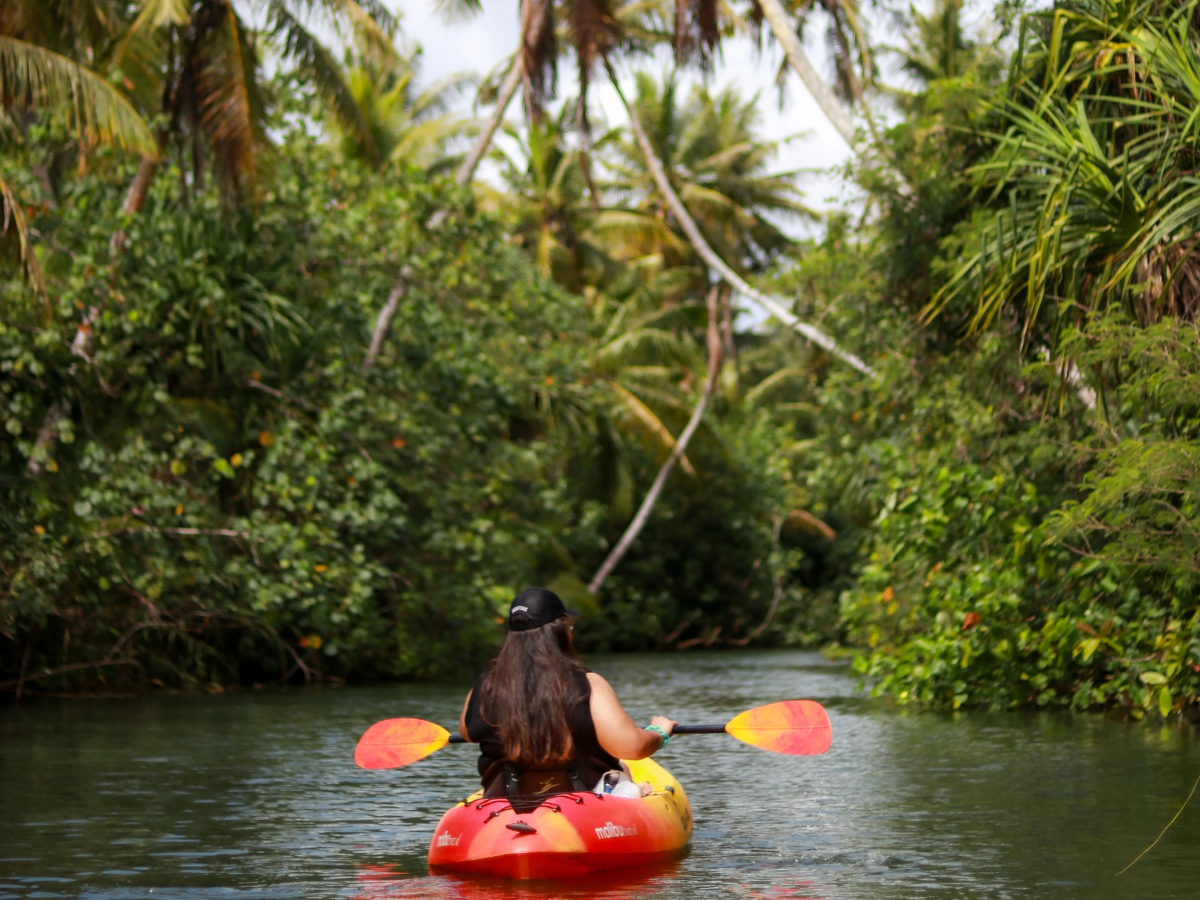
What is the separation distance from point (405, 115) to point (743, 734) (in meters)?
26.6

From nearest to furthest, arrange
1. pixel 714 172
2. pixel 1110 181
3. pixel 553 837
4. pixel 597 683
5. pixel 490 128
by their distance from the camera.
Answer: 1. pixel 553 837
2. pixel 597 683
3. pixel 1110 181
4. pixel 490 128
5. pixel 714 172

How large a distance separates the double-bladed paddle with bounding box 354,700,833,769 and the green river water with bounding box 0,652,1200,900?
43 centimetres

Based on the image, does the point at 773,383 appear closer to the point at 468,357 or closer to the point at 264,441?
the point at 468,357

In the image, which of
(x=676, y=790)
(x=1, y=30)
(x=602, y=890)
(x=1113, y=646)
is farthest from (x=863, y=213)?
(x=602, y=890)

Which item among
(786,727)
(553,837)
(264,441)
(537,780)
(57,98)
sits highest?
(57,98)

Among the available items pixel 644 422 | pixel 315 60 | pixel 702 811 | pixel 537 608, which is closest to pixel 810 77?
pixel 315 60

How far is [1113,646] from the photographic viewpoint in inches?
478

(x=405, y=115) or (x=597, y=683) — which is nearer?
(x=597, y=683)

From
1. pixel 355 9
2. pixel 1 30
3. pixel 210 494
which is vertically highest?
pixel 355 9

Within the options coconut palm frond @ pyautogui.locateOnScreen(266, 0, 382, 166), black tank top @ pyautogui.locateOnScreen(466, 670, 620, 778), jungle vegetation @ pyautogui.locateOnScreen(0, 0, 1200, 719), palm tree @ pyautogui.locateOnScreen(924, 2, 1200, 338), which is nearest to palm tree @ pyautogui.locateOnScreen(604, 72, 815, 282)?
jungle vegetation @ pyautogui.locateOnScreen(0, 0, 1200, 719)

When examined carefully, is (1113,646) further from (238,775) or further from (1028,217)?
(238,775)

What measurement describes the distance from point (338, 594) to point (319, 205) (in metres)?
4.89

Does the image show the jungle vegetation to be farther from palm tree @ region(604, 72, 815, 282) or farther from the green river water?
palm tree @ region(604, 72, 815, 282)

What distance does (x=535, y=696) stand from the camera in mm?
6438
